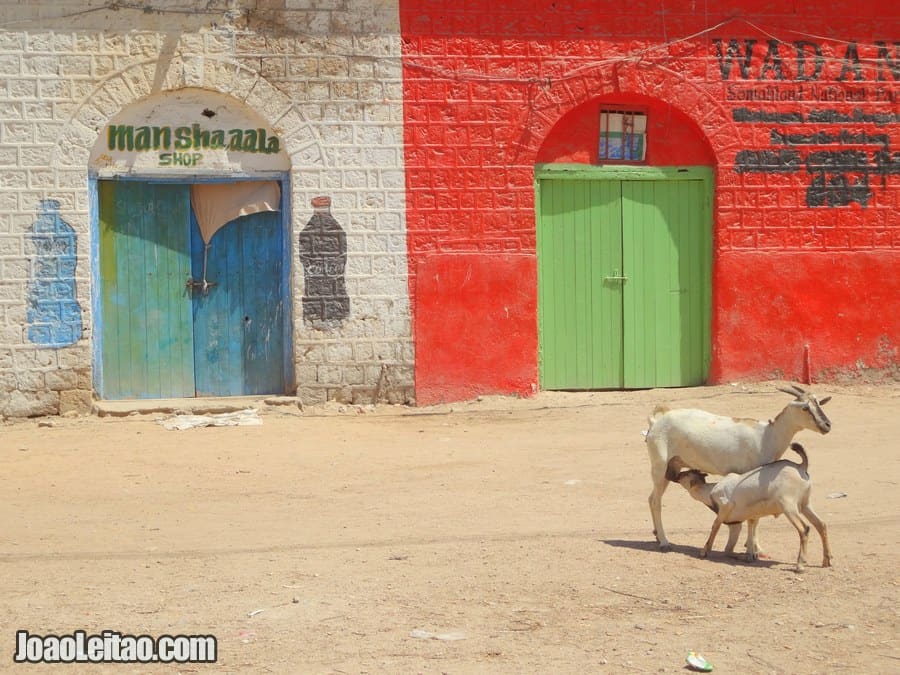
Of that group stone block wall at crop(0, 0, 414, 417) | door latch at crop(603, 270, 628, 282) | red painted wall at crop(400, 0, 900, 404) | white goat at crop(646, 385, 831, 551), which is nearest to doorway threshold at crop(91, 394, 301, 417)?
stone block wall at crop(0, 0, 414, 417)

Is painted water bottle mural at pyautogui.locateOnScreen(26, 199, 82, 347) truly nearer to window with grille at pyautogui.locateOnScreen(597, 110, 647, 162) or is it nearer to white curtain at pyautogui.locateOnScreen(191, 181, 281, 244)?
white curtain at pyautogui.locateOnScreen(191, 181, 281, 244)

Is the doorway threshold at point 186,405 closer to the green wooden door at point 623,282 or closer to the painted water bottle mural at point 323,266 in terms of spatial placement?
the painted water bottle mural at point 323,266

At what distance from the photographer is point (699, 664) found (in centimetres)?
516

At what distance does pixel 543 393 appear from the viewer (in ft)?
41.5

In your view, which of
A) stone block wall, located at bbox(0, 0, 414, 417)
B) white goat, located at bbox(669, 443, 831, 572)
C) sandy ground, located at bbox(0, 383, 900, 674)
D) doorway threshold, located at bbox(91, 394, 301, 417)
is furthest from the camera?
doorway threshold, located at bbox(91, 394, 301, 417)

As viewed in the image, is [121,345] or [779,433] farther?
[121,345]

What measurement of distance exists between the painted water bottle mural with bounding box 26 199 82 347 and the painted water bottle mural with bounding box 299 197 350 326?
2.09 metres

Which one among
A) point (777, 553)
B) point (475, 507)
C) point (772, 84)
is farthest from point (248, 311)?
point (777, 553)

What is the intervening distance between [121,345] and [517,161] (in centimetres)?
411

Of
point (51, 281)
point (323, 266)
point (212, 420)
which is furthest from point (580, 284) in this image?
point (51, 281)

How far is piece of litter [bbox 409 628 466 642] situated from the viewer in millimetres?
5500

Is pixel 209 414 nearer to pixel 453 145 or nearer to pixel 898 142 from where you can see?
pixel 453 145

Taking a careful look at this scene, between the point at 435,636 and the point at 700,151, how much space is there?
837cm

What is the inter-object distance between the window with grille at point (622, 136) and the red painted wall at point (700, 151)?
0.13 m
